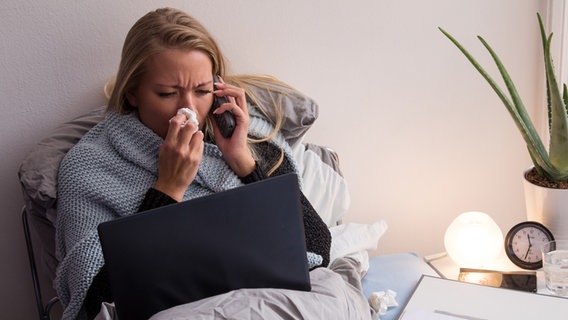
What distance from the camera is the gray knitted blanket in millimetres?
1276

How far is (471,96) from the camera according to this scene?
6.19 feet

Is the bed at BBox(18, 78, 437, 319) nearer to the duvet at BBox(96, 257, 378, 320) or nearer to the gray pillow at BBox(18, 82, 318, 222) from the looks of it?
the gray pillow at BBox(18, 82, 318, 222)

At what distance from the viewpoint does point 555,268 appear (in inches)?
54.4

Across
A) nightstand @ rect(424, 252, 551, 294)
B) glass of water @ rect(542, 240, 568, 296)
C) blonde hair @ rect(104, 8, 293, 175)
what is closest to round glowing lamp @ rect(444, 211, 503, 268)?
nightstand @ rect(424, 252, 551, 294)

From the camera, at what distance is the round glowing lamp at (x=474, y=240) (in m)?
1.54

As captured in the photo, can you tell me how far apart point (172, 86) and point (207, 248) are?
0.43 metres

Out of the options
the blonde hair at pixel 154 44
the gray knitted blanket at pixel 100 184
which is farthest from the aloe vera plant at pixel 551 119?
the gray knitted blanket at pixel 100 184

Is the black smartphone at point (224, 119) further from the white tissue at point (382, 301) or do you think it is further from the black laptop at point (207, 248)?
the white tissue at point (382, 301)

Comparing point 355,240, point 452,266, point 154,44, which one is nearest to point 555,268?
point 452,266

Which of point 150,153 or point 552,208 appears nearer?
point 150,153

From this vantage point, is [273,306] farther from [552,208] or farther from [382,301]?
[552,208]

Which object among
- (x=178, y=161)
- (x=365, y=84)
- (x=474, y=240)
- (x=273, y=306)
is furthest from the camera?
(x=365, y=84)

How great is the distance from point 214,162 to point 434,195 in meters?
0.80

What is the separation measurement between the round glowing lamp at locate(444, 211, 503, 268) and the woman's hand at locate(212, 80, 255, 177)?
1.74 ft
